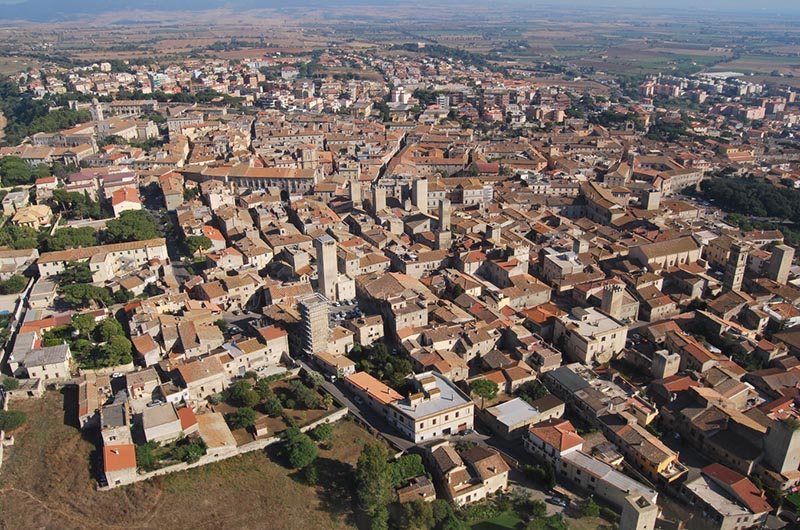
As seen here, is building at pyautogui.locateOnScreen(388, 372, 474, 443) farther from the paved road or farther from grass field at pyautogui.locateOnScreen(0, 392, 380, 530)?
grass field at pyautogui.locateOnScreen(0, 392, 380, 530)

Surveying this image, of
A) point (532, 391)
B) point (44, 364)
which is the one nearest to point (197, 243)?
point (44, 364)

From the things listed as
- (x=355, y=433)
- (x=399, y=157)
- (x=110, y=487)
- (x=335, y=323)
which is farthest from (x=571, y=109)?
(x=110, y=487)

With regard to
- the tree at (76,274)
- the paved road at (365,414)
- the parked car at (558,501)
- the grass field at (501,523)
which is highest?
the tree at (76,274)

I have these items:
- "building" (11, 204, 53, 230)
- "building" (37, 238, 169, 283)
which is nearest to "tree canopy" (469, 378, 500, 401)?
"building" (37, 238, 169, 283)

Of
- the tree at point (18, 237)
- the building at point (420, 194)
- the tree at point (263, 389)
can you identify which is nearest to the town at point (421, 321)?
the tree at point (18, 237)

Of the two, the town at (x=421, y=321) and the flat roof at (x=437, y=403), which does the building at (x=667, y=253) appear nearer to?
the town at (x=421, y=321)

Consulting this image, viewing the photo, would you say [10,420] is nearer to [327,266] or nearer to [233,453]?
[233,453]
